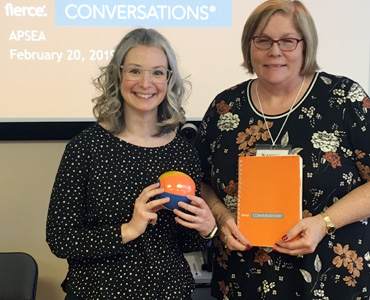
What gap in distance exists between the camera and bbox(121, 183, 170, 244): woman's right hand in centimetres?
136

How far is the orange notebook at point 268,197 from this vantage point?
1.46 metres

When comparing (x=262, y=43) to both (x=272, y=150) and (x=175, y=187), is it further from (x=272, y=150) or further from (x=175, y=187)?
(x=175, y=187)

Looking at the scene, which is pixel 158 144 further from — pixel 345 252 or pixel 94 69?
pixel 94 69

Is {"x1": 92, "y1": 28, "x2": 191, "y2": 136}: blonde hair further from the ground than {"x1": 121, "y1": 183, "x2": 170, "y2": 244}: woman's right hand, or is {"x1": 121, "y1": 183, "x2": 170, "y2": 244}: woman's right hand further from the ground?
{"x1": 92, "y1": 28, "x2": 191, "y2": 136}: blonde hair

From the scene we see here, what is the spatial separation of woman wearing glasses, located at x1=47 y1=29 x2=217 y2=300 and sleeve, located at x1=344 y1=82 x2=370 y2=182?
1.70 feet

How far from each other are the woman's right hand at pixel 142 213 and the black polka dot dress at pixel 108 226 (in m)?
0.03

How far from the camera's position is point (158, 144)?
1.56m

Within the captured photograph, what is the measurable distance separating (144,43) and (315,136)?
0.64m

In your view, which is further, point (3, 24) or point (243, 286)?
point (3, 24)

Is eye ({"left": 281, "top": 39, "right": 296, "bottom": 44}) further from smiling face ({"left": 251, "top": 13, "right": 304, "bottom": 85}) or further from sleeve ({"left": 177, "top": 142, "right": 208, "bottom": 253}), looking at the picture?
sleeve ({"left": 177, "top": 142, "right": 208, "bottom": 253})

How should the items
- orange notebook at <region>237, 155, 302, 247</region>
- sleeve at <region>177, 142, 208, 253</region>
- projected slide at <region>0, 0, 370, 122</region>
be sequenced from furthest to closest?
1. projected slide at <region>0, 0, 370, 122</region>
2. sleeve at <region>177, 142, 208, 253</region>
3. orange notebook at <region>237, 155, 302, 247</region>

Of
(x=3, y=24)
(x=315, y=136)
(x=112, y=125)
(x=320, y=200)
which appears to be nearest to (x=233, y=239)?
(x=320, y=200)

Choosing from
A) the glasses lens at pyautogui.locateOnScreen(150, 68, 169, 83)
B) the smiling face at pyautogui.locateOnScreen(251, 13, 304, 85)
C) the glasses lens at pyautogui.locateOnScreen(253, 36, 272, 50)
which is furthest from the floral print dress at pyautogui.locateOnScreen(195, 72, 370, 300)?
the glasses lens at pyautogui.locateOnScreen(150, 68, 169, 83)

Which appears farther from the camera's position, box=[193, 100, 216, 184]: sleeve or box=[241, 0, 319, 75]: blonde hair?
box=[193, 100, 216, 184]: sleeve
